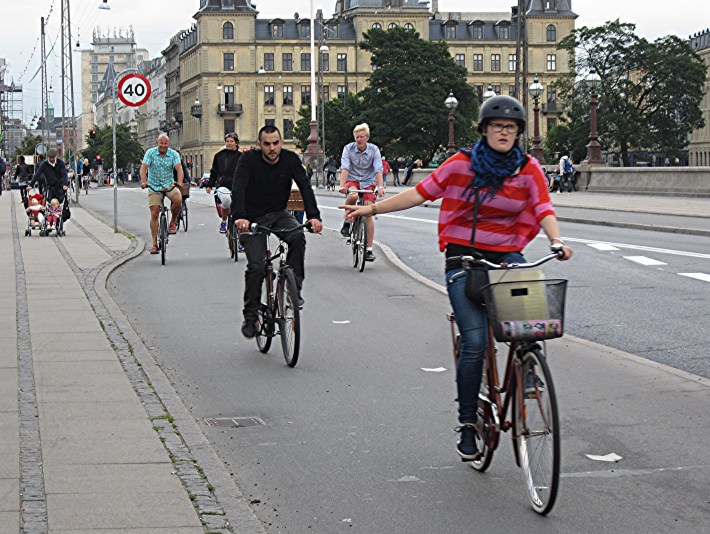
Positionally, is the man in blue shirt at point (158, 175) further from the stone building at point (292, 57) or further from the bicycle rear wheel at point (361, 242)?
the stone building at point (292, 57)

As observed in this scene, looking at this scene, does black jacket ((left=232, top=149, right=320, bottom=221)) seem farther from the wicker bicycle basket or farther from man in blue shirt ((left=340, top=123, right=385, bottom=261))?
man in blue shirt ((left=340, top=123, right=385, bottom=261))

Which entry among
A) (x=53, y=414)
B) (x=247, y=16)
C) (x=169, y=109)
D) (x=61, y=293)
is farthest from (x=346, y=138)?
(x=53, y=414)

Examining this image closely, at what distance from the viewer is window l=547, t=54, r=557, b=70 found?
143 m

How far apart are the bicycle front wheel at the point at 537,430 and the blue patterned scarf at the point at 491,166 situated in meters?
0.92

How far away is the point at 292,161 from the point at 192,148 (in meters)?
143

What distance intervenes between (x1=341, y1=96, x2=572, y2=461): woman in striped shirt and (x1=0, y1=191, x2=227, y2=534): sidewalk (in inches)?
55.3

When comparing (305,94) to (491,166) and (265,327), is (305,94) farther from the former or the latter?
(491,166)

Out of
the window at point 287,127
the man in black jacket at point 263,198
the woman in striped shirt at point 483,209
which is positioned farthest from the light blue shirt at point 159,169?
the window at point 287,127

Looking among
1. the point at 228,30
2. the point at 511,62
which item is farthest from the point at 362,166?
the point at 511,62

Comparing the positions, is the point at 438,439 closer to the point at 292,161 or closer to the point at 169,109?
the point at 292,161

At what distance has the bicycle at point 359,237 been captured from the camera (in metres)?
17.6

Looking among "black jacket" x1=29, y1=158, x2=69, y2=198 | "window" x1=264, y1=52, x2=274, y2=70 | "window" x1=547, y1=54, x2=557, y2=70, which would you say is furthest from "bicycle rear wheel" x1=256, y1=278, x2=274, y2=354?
"window" x1=547, y1=54, x2=557, y2=70

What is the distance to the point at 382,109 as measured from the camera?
103 m

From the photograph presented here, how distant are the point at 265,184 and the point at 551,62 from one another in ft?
446
